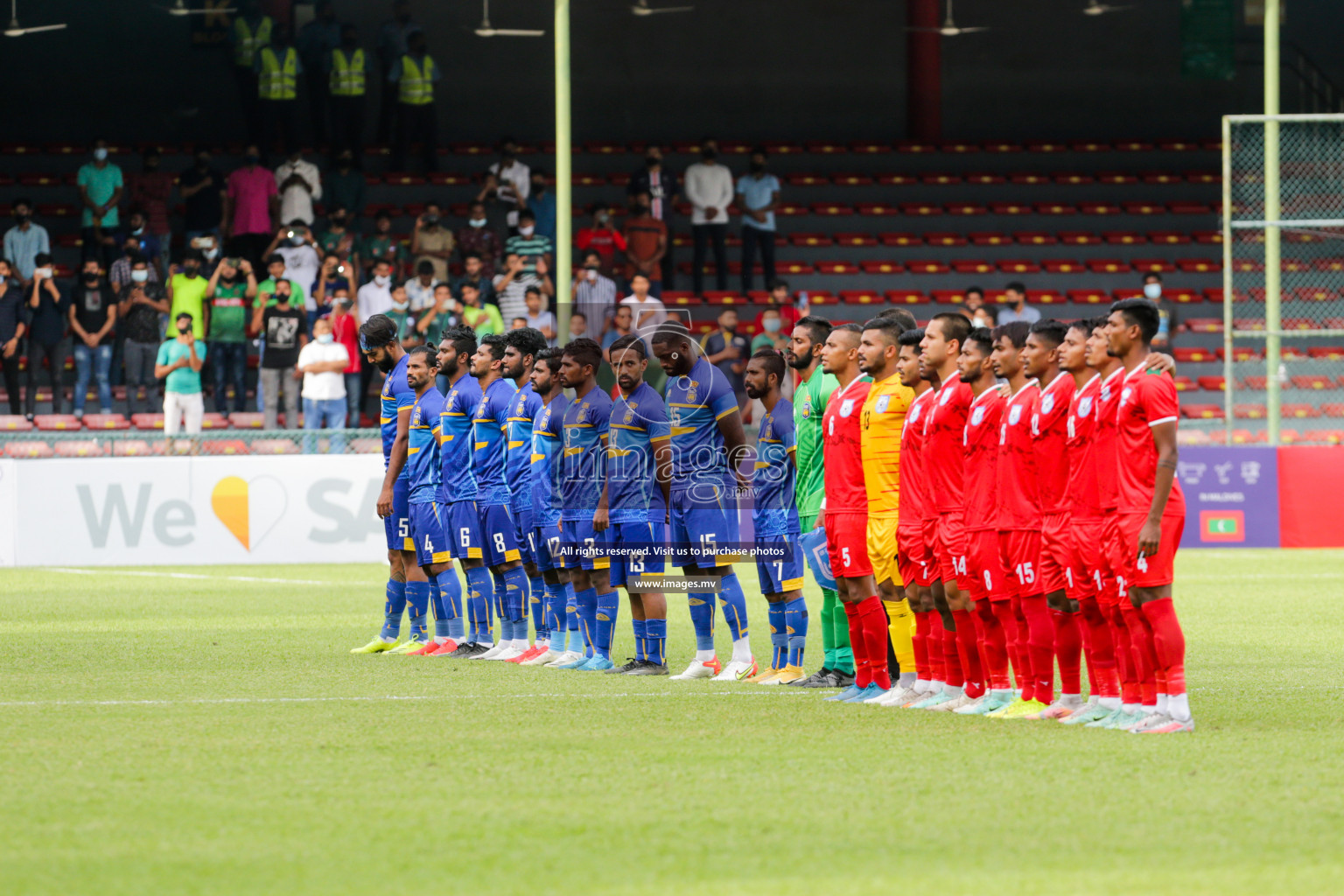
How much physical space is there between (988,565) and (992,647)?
22.0 inches

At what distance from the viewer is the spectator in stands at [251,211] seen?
24547 mm

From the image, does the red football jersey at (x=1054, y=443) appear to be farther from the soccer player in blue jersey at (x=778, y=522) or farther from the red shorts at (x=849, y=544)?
the soccer player in blue jersey at (x=778, y=522)

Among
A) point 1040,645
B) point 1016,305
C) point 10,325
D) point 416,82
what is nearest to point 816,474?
point 1040,645

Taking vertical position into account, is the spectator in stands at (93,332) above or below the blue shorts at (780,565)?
above

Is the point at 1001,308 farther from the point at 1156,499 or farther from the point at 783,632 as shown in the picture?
the point at 1156,499

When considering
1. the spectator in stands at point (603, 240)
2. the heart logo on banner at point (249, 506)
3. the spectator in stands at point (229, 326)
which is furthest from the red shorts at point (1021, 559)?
the spectator in stands at point (603, 240)

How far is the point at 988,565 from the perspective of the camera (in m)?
8.32

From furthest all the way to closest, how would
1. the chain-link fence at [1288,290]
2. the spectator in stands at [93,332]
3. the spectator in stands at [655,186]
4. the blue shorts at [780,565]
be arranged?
1. the spectator in stands at [655,186]
2. the spectator in stands at [93,332]
3. the chain-link fence at [1288,290]
4. the blue shorts at [780,565]

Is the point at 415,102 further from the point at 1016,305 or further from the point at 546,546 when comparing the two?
the point at 546,546

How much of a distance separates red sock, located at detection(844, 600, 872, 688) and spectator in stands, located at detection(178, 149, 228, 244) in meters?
17.9

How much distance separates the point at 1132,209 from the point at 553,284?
11.8 meters

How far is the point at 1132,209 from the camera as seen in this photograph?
30.7 m

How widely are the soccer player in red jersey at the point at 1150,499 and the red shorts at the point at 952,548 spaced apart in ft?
2.96

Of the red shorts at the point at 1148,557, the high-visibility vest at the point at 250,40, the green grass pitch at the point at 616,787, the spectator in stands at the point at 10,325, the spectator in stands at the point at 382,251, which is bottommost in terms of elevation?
the green grass pitch at the point at 616,787
